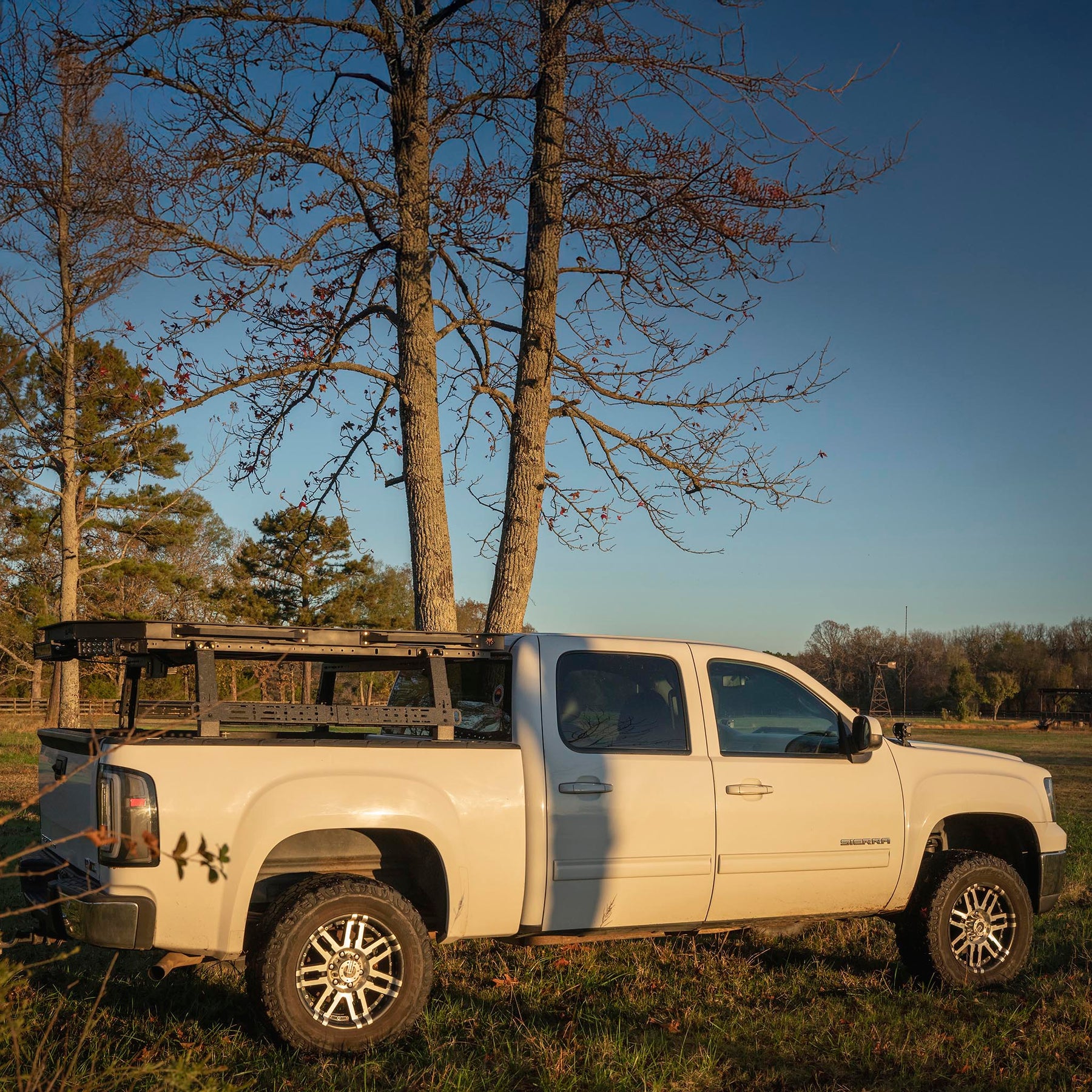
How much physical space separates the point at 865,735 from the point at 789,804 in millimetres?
562

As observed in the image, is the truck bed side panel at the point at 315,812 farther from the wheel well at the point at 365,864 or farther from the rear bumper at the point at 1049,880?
the rear bumper at the point at 1049,880

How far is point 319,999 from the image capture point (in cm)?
452

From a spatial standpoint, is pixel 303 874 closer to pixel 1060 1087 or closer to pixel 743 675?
pixel 743 675

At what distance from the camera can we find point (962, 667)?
74.1 m

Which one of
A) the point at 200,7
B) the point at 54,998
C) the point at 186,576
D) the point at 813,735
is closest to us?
the point at 54,998

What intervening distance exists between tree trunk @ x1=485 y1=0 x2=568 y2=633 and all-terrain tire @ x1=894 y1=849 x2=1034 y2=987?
4278 mm

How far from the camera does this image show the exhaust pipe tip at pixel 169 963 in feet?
14.3

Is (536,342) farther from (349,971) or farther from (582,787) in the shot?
(349,971)

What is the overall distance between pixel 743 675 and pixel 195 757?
9.66 feet

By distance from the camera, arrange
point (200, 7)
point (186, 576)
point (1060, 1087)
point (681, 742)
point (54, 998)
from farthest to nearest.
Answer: point (186, 576) → point (200, 7) → point (681, 742) → point (54, 998) → point (1060, 1087)

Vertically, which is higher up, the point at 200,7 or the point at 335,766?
the point at 200,7

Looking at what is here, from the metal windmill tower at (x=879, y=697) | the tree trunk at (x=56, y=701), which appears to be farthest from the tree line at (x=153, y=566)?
the metal windmill tower at (x=879, y=697)

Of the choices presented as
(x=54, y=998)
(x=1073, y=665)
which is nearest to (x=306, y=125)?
(x=54, y=998)

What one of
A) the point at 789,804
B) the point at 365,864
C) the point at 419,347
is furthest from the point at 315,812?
the point at 419,347
